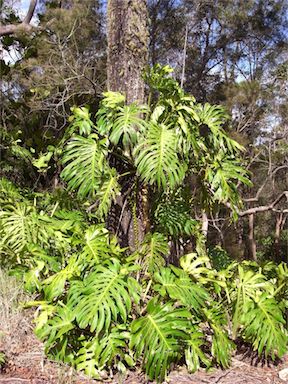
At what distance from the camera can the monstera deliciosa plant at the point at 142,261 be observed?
9.56 ft

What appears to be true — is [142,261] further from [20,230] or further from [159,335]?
[159,335]

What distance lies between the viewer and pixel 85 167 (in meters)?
3.78

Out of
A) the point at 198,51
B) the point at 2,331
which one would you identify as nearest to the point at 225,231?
the point at 198,51

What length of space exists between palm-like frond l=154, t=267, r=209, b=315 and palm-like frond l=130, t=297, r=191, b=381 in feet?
0.27

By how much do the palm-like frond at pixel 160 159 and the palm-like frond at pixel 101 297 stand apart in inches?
32.3

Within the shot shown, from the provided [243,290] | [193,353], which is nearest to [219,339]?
[193,353]

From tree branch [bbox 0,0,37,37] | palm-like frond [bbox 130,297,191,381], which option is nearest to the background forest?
palm-like frond [bbox 130,297,191,381]

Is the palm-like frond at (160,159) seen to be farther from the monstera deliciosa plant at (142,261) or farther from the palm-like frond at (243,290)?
the palm-like frond at (243,290)

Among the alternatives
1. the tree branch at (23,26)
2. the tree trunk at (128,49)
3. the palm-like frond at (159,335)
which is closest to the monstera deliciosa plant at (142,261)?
the palm-like frond at (159,335)

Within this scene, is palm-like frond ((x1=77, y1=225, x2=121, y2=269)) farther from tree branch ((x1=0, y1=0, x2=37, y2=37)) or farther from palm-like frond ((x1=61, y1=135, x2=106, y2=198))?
tree branch ((x1=0, y1=0, x2=37, y2=37))

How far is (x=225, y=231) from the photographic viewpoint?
16.8 metres

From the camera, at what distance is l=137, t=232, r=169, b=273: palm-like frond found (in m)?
3.59

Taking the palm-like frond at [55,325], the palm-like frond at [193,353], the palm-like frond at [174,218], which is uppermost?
the palm-like frond at [174,218]

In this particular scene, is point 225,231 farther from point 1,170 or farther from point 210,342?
point 210,342
